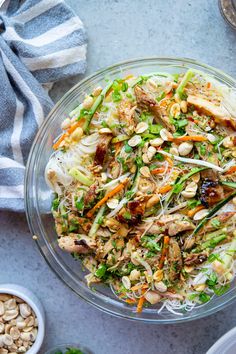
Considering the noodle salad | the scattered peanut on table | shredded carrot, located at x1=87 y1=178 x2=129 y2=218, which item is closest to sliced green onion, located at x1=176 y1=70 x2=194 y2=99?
the noodle salad

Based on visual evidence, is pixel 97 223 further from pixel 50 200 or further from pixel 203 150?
pixel 203 150

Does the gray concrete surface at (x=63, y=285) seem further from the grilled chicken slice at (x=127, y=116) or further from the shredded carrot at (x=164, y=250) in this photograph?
the shredded carrot at (x=164, y=250)

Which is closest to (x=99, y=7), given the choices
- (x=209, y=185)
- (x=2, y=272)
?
(x=209, y=185)

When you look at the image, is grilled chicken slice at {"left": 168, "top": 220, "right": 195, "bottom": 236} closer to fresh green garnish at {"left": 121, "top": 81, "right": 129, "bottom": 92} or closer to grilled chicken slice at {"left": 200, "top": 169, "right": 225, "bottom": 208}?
grilled chicken slice at {"left": 200, "top": 169, "right": 225, "bottom": 208}

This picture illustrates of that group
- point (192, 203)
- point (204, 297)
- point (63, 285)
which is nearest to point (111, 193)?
point (192, 203)

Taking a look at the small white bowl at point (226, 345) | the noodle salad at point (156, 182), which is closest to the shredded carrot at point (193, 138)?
the noodle salad at point (156, 182)

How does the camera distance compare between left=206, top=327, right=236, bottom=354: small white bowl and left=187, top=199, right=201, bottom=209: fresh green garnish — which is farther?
left=206, top=327, right=236, bottom=354: small white bowl
